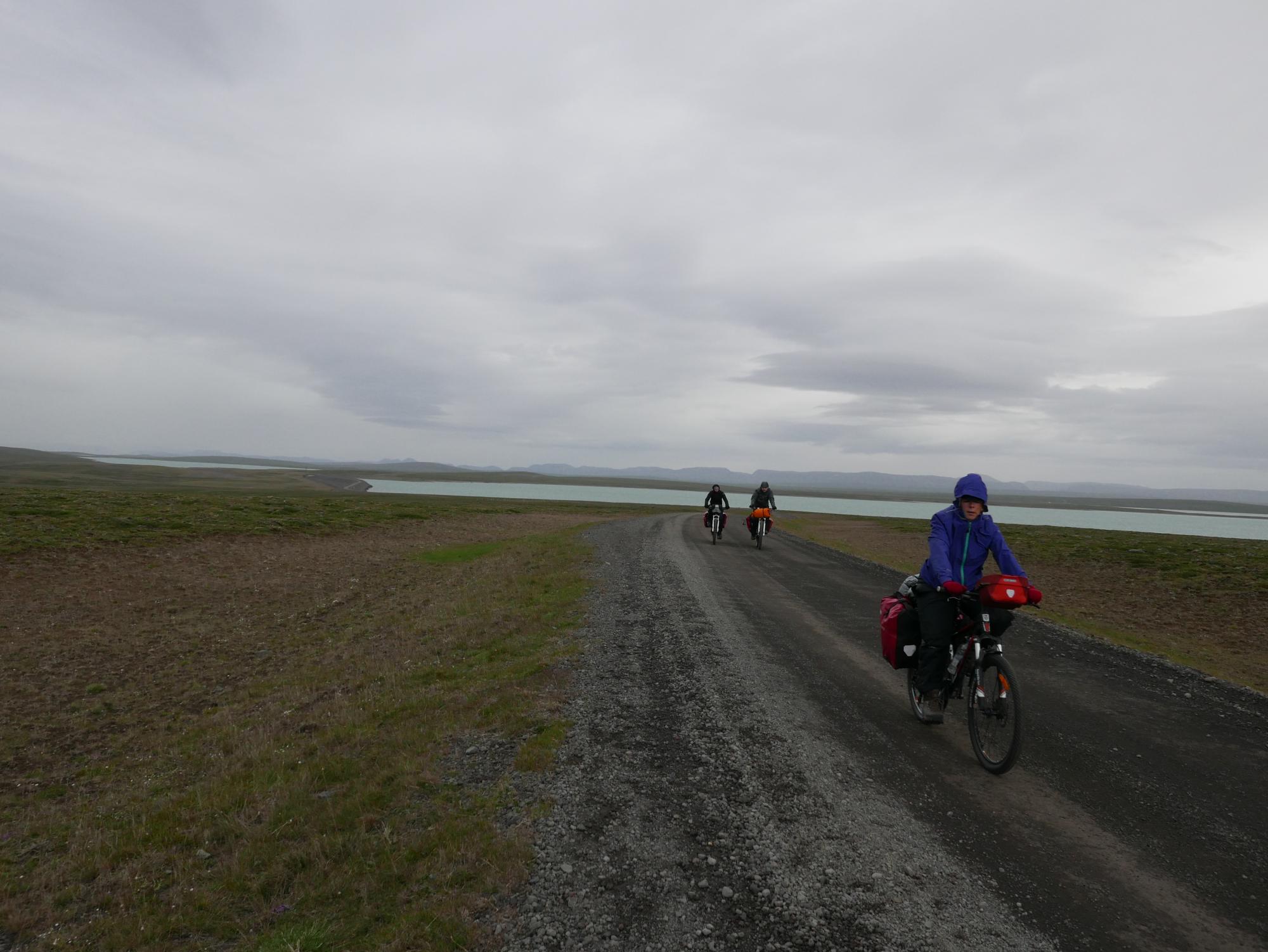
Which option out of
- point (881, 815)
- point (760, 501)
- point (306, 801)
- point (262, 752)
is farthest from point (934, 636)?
point (760, 501)

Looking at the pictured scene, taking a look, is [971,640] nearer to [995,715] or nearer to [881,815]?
[995,715]

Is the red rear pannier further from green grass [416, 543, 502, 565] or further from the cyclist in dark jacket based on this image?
green grass [416, 543, 502, 565]

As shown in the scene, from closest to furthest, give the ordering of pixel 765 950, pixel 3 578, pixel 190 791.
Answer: pixel 765 950
pixel 190 791
pixel 3 578

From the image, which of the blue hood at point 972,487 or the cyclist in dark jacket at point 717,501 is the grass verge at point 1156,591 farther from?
the blue hood at point 972,487

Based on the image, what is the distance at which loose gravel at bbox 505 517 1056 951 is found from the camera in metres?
4.02

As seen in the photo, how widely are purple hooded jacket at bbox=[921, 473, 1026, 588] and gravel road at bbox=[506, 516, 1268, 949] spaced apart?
2023mm

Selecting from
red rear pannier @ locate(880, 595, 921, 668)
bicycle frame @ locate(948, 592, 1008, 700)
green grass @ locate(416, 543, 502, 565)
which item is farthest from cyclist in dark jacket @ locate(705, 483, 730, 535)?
bicycle frame @ locate(948, 592, 1008, 700)

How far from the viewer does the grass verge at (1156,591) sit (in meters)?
13.0

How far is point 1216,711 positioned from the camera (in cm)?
830

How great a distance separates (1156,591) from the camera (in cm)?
2009

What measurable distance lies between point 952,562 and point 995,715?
1691mm

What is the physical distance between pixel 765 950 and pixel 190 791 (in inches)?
297

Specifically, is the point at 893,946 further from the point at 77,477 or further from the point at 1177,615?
the point at 77,477

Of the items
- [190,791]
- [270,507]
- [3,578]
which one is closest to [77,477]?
[270,507]
